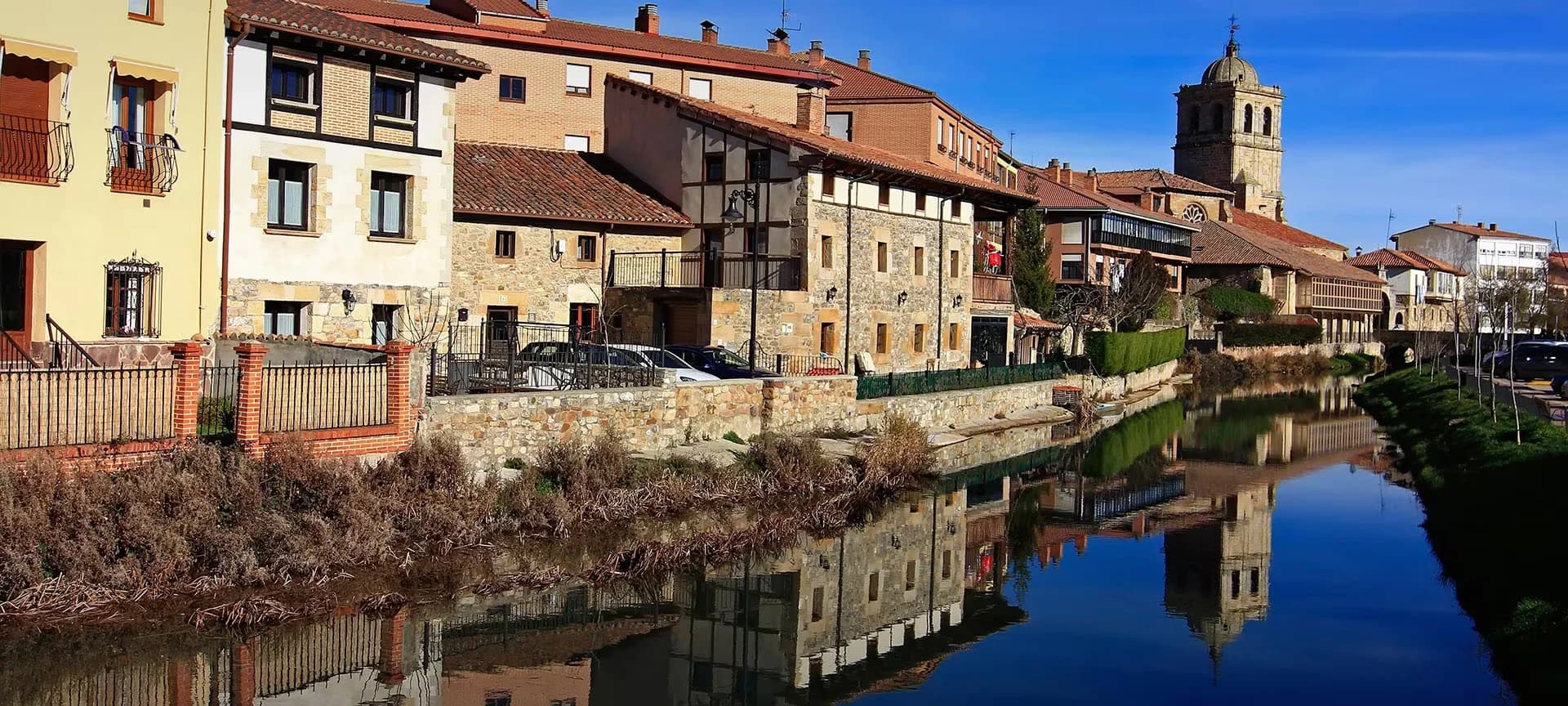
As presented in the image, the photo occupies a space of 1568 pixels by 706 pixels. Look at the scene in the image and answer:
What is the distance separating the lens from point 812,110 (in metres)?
44.9

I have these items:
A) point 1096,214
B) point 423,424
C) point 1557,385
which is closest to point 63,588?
point 423,424

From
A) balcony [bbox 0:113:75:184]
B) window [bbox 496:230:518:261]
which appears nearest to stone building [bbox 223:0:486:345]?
balcony [bbox 0:113:75:184]

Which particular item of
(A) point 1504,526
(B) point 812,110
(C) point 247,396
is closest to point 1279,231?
(B) point 812,110

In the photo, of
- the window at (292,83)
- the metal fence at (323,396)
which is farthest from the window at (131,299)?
the metal fence at (323,396)

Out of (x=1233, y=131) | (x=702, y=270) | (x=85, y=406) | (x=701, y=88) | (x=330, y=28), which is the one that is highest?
(x=1233, y=131)

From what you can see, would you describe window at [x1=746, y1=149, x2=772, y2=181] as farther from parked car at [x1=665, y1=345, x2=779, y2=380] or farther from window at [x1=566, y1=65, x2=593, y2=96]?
window at [x1=566, y1=65, x2=593, y2=96]

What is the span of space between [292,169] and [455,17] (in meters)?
20.2

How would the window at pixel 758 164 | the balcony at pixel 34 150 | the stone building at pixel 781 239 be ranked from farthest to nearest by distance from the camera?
the window at pixel 758 164 < the stone building at pixel 781 239 < the balcony at pixel 34 150

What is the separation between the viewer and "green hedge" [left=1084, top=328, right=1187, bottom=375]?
48000mm

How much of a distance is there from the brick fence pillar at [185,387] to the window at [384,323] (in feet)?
28.5

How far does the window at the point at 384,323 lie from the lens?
2558cm

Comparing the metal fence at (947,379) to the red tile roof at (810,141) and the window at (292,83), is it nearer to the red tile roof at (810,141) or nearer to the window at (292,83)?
the red tile roof at (810,141)

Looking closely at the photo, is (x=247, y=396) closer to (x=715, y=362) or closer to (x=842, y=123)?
(x=715, y=362)

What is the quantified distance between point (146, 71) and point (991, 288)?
27.5 meters
